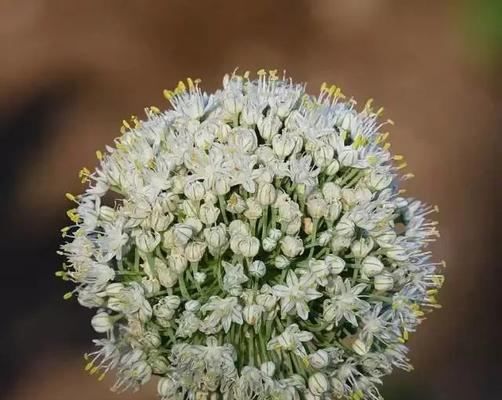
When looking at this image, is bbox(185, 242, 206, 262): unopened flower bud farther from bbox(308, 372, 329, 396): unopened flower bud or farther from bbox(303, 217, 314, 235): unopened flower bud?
bbox(308, 372, 329, 396): unopened flower bud

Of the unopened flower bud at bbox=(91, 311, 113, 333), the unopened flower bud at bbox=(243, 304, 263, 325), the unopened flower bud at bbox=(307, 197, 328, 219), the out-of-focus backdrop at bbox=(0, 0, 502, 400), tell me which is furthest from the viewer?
the out-of-focus backdrop at bbox=(0, 0, 502, 400)

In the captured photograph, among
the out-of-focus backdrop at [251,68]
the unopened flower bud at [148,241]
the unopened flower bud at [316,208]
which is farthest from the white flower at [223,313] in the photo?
the out-of-focus backdrop at [251,68]

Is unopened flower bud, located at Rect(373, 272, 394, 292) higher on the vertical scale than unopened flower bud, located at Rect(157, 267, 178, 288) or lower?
higher

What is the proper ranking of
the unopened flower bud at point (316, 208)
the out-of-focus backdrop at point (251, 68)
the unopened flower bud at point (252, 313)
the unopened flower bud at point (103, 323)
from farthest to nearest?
the out-of-focus backdrop at point (251, 68)
the unopened flower bud at point (103, 323)
the unopened flower bud at point (316, 208)
the unopened flower bud at point (252, 313)

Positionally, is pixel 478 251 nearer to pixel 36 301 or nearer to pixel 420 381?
pixel 420 381

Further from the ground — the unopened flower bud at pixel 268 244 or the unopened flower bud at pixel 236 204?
the unopened flower bud at pixel 236 204

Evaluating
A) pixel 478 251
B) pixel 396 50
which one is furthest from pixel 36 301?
pixel 396 50

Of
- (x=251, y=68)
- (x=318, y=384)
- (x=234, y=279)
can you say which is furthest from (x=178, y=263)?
(x=251, y=68)

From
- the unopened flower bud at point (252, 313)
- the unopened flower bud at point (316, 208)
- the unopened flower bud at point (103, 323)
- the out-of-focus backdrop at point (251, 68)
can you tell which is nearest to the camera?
the unopened flower bud at point (252, 313)

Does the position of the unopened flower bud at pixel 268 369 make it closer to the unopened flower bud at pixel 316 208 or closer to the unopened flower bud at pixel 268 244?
the unopened flower bud at pixel 268 244

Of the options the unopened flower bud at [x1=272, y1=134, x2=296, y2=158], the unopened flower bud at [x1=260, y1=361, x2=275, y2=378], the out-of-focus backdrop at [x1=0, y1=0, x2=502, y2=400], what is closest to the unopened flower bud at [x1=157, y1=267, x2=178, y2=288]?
the unopened flower bud at [x1=260, y1=361, x2=275, y2=378]
